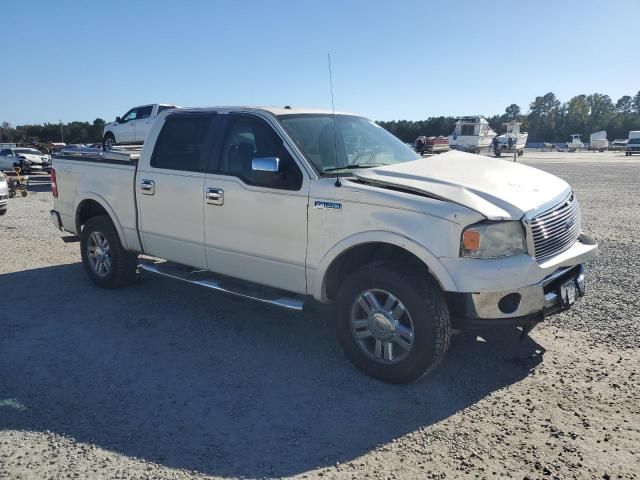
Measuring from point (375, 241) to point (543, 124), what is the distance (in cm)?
13605

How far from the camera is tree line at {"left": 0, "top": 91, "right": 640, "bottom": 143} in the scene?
78.4 metres

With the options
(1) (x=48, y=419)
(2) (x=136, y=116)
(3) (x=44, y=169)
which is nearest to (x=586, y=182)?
(2) (x=136, y=116)

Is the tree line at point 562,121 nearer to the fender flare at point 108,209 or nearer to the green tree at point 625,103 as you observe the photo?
the green tree at point 625,103

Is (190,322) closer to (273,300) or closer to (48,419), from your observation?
(273,300)

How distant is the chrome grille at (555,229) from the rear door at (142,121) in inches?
663

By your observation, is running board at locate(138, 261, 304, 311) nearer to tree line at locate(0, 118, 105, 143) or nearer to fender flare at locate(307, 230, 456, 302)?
fender flare at locate(307, 230, 456, 302)

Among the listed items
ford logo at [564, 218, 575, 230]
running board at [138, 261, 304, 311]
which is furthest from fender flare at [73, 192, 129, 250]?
ford logo at [564, 218, 575, 230]

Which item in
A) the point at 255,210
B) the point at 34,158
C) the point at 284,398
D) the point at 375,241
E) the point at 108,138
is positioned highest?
the point at 108,138

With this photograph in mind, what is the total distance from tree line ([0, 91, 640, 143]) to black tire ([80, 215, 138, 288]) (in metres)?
66.5

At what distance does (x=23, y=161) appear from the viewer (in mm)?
24781

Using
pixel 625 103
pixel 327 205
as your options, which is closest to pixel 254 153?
pixel 327 205

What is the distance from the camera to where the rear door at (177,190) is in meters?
4.98

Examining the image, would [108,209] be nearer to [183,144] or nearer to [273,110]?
[183,144]

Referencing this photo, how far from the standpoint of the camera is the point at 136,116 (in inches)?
750
